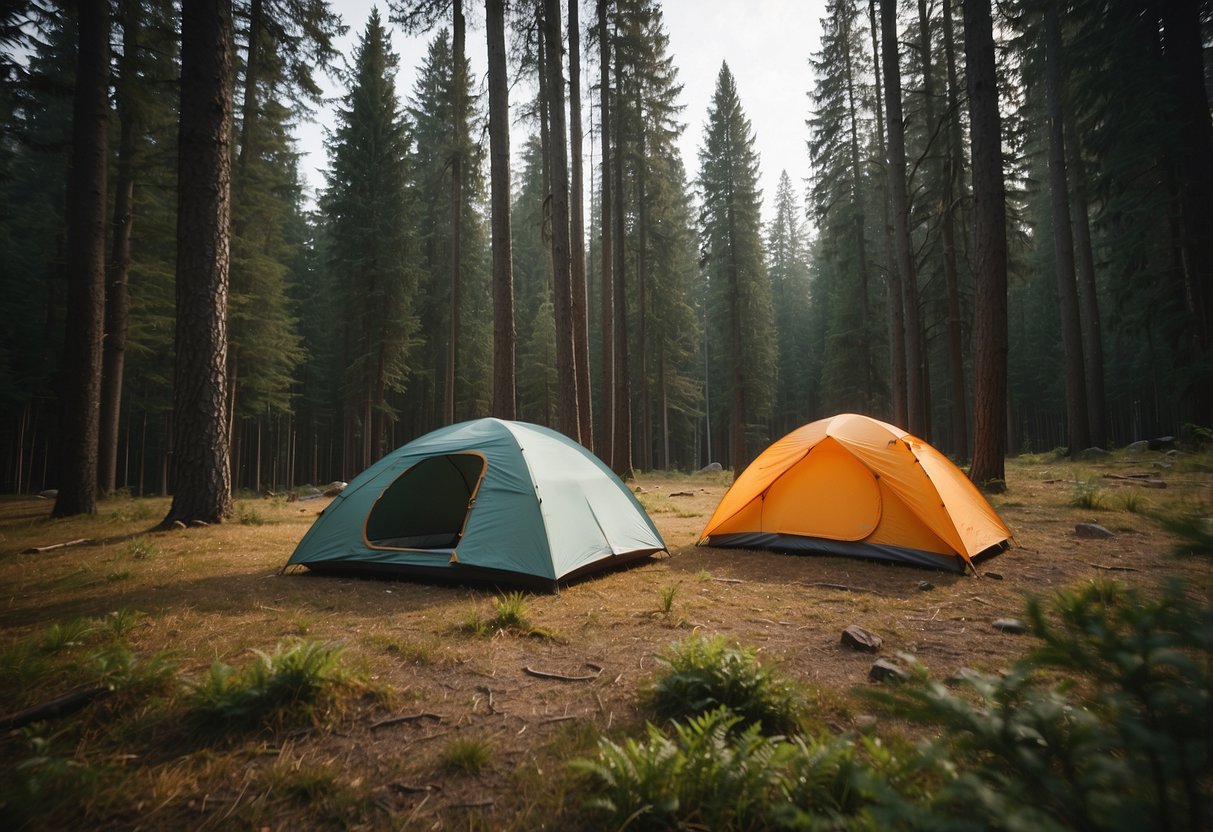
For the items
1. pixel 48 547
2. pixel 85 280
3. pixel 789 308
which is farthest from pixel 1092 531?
pixel 789 308

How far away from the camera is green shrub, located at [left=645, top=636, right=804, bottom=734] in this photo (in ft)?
7.77

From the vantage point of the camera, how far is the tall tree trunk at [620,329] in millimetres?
15023

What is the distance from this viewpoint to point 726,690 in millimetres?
2438

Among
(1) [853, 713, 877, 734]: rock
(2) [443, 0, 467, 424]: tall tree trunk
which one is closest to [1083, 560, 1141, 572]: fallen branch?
(1) [853, 713, 877, 734]: rock

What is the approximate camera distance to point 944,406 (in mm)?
32062

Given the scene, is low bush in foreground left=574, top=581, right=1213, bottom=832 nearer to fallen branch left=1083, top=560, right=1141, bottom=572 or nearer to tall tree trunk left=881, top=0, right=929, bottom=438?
fallen branch left=1083, top=560, right=1141, bottom=572

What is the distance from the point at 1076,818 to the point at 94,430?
1276 centimetres

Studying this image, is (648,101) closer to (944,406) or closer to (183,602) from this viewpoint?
(183,602)

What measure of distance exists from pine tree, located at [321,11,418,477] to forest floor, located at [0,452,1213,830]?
45.1 feet

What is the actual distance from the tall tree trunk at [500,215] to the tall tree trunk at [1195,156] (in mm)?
14199

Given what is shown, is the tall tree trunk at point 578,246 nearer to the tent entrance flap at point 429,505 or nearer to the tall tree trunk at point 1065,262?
the tent entrance flap at point 429,505

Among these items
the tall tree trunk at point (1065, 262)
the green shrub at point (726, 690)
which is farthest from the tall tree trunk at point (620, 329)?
the tall tree trunk at point (1065, 262)

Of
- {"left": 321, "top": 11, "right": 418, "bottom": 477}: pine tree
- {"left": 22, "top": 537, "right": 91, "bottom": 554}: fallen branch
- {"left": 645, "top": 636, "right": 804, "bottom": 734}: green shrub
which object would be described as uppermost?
{"left": 321, "top": 11, "right": 418, "bottom": 477}: pine tree

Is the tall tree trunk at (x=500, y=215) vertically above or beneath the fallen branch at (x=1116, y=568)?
above
